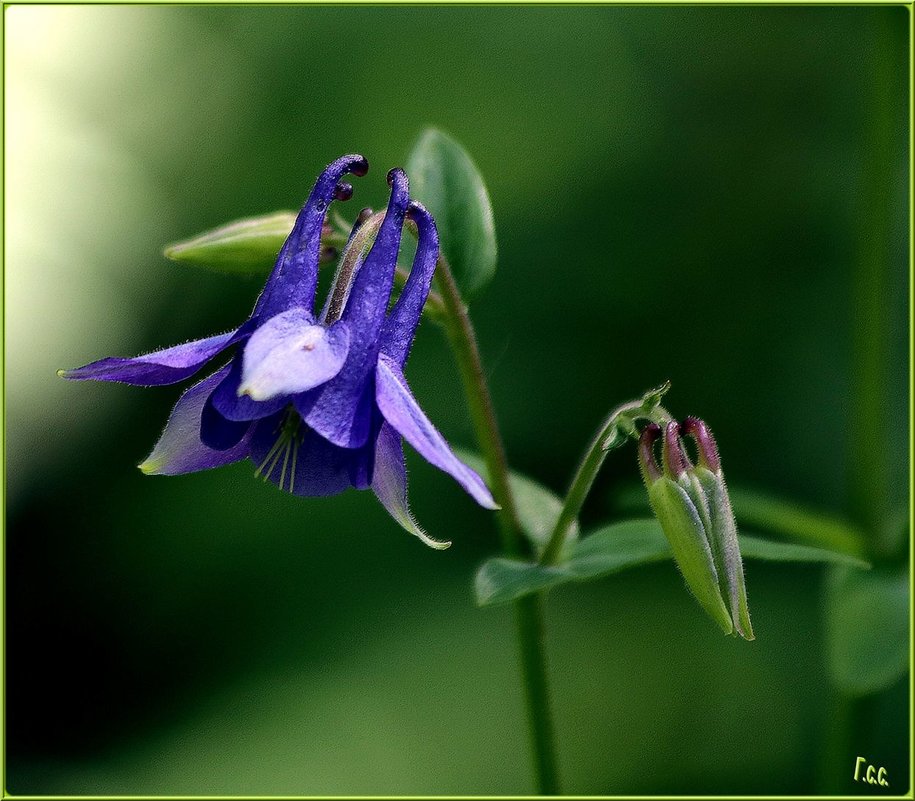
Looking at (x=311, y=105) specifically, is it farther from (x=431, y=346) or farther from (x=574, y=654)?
(x=574, y=654)

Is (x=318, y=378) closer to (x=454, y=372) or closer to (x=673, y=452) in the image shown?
(x=673, y=452)

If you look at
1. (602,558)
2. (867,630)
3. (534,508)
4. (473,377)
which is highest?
(473,377)

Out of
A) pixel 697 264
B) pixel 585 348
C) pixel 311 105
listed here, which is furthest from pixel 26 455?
pixel 697 264

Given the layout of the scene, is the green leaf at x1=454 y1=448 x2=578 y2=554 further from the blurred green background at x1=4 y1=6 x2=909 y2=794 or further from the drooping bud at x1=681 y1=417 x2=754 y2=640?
the blurred green background at x1=4 y1=6 x2=909 y2=794

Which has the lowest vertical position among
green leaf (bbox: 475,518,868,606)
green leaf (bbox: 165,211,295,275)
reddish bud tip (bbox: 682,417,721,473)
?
green leaf (bbox: 475,518,868,606)

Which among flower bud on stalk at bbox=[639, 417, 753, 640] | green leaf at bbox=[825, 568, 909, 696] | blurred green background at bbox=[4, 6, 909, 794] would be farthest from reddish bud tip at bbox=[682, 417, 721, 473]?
blurred green background at bbox=[4, 6, 909, 794]

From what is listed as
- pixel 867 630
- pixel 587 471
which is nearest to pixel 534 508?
pixel 587 471
